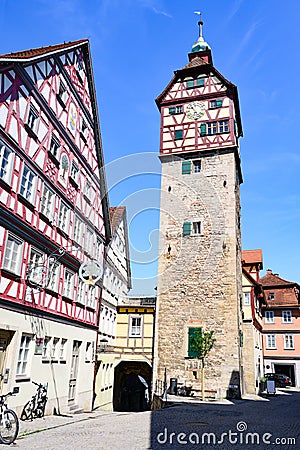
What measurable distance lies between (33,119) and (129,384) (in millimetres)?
22047

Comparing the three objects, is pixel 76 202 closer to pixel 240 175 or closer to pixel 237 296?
pixel 237 296

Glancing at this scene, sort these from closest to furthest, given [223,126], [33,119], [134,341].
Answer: [33,119] → [134,341] → [223,126]

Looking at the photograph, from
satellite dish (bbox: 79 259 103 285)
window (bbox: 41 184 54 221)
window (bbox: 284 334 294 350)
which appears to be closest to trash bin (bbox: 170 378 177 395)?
satellite dish (bbox: 79 259 103 285)

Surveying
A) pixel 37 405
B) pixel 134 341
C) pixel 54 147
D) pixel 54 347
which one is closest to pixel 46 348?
pixel 54 347

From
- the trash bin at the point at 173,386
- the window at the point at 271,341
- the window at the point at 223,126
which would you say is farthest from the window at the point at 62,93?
the window at the point at 271,341

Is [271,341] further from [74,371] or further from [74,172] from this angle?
[74,172]

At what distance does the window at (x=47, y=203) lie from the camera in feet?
41.5

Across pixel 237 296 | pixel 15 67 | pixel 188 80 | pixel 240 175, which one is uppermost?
pixel 188 80

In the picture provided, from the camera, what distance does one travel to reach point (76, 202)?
50.8ft

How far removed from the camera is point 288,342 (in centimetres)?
3512

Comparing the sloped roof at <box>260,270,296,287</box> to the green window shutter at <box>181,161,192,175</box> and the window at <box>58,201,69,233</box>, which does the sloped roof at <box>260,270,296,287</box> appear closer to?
the green window shutter at <box>181,161,192,175</box>

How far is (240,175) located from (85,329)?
15490 mm

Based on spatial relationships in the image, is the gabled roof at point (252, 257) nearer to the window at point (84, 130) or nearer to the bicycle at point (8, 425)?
the window at point (84, 130)

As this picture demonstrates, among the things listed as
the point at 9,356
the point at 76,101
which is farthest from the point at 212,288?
the point at 9,356
